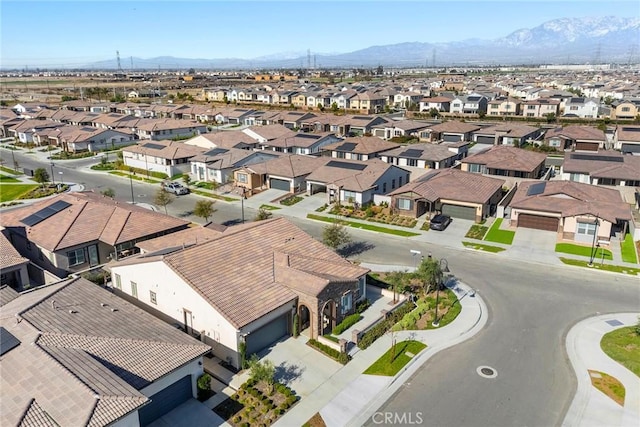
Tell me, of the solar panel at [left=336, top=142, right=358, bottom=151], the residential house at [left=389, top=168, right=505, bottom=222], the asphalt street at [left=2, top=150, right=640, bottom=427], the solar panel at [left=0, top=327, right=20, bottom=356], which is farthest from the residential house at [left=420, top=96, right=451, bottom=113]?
the solar panel at [left=0, top=327, right=20, bottom=356]

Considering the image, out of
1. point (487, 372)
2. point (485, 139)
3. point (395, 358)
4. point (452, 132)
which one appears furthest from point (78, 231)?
point (485, 139)

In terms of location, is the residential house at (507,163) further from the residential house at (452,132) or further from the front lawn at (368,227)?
the front lawn at (368,227)

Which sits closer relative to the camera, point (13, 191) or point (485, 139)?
point (13, 191)

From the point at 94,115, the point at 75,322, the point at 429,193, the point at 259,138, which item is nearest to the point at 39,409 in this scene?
the point at 75,322

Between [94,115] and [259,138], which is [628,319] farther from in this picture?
[94,115]

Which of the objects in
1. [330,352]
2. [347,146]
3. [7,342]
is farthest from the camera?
[347,146]

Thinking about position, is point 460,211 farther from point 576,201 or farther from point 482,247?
point 576,201
